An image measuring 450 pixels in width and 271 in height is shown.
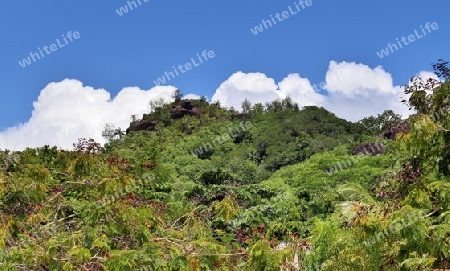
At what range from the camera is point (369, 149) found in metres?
40.9

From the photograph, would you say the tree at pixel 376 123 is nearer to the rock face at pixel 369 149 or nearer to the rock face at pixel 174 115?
the rock face at pixel 369 149

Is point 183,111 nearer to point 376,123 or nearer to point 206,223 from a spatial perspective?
point 376,123

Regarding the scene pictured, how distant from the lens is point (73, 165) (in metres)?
7.29

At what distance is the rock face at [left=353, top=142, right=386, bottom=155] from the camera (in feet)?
129

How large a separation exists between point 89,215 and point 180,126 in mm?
61411

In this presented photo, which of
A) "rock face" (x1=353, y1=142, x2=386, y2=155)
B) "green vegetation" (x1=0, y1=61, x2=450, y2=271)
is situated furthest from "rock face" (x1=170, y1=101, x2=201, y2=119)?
"green vegetation" (x1=0, y1=61, x2=450, y2=271)

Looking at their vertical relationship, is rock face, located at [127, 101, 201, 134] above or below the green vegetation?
above

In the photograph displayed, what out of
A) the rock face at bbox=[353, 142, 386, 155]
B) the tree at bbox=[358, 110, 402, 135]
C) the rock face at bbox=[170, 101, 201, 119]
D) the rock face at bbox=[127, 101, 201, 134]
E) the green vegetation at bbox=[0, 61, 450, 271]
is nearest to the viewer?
the green vegetation at bbox=[0, 61, 450, 271]

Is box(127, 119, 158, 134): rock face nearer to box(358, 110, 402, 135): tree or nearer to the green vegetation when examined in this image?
box(358, 110, 402, 135): tree

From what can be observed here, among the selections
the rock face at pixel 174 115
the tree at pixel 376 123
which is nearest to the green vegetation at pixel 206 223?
the tree at pixel 376 123

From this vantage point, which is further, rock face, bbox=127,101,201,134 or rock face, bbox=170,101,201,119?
rock face, bbox=170,101,201,119

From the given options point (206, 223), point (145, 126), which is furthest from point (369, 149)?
point (145, 126)

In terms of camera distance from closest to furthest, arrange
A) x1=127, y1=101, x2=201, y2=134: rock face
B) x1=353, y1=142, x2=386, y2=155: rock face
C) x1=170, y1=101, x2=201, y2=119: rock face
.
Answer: x1=353, y1=142, x2=386, y2=155: rock face
x1=127, y1=101, x2=201, y2=134: rock face
x1=170, y1=101, x2=201, y2=119: rock face

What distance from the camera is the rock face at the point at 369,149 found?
129 feet
